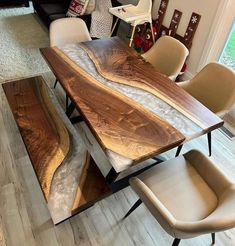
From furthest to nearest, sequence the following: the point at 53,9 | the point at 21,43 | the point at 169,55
A: the point at 53,9
the point at 21,43
the point at 169,55

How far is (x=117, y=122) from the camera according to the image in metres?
1.41

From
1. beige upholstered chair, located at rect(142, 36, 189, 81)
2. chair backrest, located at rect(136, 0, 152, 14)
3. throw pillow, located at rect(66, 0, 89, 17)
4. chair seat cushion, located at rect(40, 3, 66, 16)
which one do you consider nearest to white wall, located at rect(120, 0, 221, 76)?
chair backrest, located at rect(136, 0, 152, 14)

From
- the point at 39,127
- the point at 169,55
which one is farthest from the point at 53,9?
the point at 39,127

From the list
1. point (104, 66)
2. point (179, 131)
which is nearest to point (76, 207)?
point (179, 131)

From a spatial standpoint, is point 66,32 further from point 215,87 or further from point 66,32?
point 215,87

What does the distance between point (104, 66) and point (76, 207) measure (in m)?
1.09

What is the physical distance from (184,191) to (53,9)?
3480 mm

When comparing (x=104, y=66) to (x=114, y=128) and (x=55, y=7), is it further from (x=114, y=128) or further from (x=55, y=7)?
(x=55, y=7)

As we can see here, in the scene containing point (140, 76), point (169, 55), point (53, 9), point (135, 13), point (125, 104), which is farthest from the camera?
point (53, 9)

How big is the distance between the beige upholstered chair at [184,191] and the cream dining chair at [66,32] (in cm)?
160

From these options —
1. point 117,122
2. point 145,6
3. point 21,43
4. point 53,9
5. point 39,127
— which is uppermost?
point 145,6

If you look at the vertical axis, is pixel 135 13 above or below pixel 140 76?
above

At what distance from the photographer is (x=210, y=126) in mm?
1450

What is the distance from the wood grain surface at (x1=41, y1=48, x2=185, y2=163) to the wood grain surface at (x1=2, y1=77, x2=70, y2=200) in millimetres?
264
